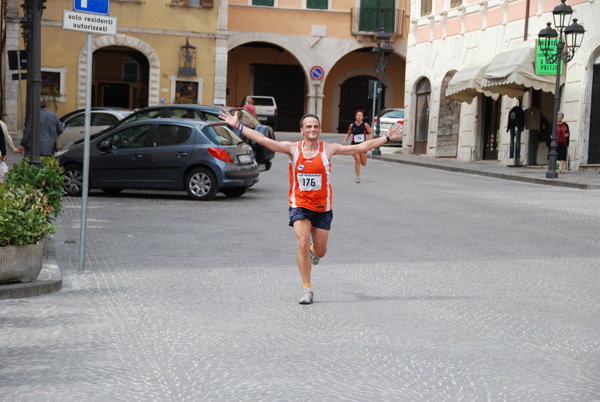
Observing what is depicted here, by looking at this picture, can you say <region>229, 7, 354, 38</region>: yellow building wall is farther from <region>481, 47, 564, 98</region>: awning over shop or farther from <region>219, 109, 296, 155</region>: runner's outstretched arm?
<region>219, 109, 296, 155</region>: runner's outstretched arm

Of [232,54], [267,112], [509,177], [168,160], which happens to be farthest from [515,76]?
[232,54]

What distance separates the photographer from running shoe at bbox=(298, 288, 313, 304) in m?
8.14

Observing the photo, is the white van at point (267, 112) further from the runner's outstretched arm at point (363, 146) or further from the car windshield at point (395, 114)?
the runner's outstretched arm at point (363, 146)

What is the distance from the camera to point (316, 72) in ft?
167

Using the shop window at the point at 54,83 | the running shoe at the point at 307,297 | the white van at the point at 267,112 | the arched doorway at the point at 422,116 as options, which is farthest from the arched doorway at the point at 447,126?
the running shoe at the point at 307,297

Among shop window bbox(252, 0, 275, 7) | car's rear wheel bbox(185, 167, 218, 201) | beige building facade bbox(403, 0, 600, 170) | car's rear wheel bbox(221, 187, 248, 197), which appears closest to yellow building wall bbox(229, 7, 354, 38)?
shop window bbox(252, 0, 275, 7)

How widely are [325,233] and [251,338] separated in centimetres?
207

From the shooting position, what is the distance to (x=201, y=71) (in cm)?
4453

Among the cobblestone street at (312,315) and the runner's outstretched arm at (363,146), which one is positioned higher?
the runner's outstretched arm at (363,146)

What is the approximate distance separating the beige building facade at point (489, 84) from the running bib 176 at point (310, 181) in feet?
67.5

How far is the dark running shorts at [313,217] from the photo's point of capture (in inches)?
334

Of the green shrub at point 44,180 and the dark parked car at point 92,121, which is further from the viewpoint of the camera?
the dark parked car at point 92,121

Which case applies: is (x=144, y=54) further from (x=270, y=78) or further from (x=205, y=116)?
(x=205, y=116)

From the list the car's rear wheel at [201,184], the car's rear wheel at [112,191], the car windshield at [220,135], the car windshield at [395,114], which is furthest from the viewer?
the car windshield at [395,114]
